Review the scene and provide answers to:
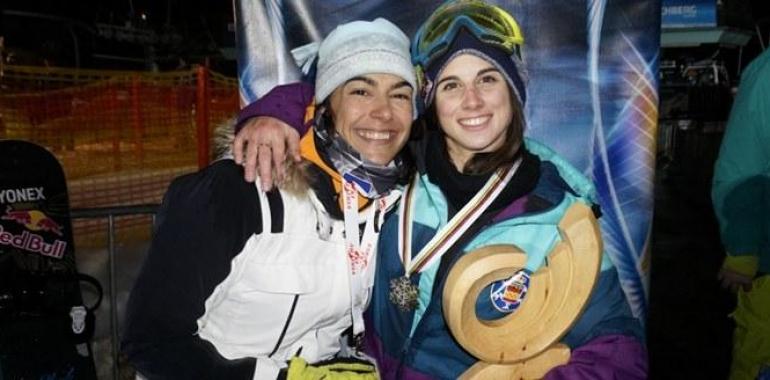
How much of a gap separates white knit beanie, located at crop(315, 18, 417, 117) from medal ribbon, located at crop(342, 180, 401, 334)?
302mm

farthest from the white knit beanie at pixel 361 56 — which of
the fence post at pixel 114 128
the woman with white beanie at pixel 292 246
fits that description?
the fence post at pixel 114 128

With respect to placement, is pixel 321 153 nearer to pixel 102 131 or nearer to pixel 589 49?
pixel 589 49

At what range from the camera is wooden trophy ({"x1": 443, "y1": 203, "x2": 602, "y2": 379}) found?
1631mm

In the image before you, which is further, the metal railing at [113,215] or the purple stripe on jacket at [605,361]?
the metal railing at [113,215]

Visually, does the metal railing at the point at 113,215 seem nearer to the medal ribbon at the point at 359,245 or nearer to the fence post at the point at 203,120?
the medal ribbon at the point at 359,245

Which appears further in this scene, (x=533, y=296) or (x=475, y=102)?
(x=475, y=102)

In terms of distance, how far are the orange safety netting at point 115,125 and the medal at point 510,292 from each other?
251 inches

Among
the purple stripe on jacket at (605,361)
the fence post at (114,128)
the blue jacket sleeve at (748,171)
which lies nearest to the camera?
the purple stripe on jacket at (605,361)

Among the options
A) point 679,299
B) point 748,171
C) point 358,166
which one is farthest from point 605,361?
point 679,299

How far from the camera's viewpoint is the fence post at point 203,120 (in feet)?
25.2

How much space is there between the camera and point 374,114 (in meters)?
1.88

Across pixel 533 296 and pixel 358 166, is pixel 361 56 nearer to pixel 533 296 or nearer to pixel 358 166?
pixel 358 166

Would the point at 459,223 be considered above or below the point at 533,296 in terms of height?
above

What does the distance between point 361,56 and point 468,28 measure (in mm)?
313
